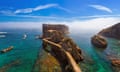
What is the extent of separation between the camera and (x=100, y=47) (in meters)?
53.7

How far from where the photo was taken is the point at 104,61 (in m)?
35.5

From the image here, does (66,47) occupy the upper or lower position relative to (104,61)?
upper

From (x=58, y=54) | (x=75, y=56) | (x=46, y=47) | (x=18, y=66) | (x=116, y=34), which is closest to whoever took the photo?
(x=18, y=66)

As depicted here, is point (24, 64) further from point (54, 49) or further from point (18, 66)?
point (54, 49)

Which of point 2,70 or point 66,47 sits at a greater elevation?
point 66,47

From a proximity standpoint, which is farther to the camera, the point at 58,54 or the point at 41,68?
the point at 58,54

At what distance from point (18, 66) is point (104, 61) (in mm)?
16879

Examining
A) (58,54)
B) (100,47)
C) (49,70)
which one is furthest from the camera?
(100,47)

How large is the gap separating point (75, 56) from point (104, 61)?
725 centimetres

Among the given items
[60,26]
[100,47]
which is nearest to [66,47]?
[100,47]

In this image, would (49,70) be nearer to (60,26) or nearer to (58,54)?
(58,54)

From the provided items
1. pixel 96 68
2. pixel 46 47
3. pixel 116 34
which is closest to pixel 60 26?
pixel 116 34

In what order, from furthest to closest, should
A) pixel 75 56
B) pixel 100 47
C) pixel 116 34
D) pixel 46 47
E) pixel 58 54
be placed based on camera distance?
pixel 116 34 < pixel 100 47 < pixel 46 47 < pixel 58 54 < pixel 75 56

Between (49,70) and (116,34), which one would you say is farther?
(116,34)
